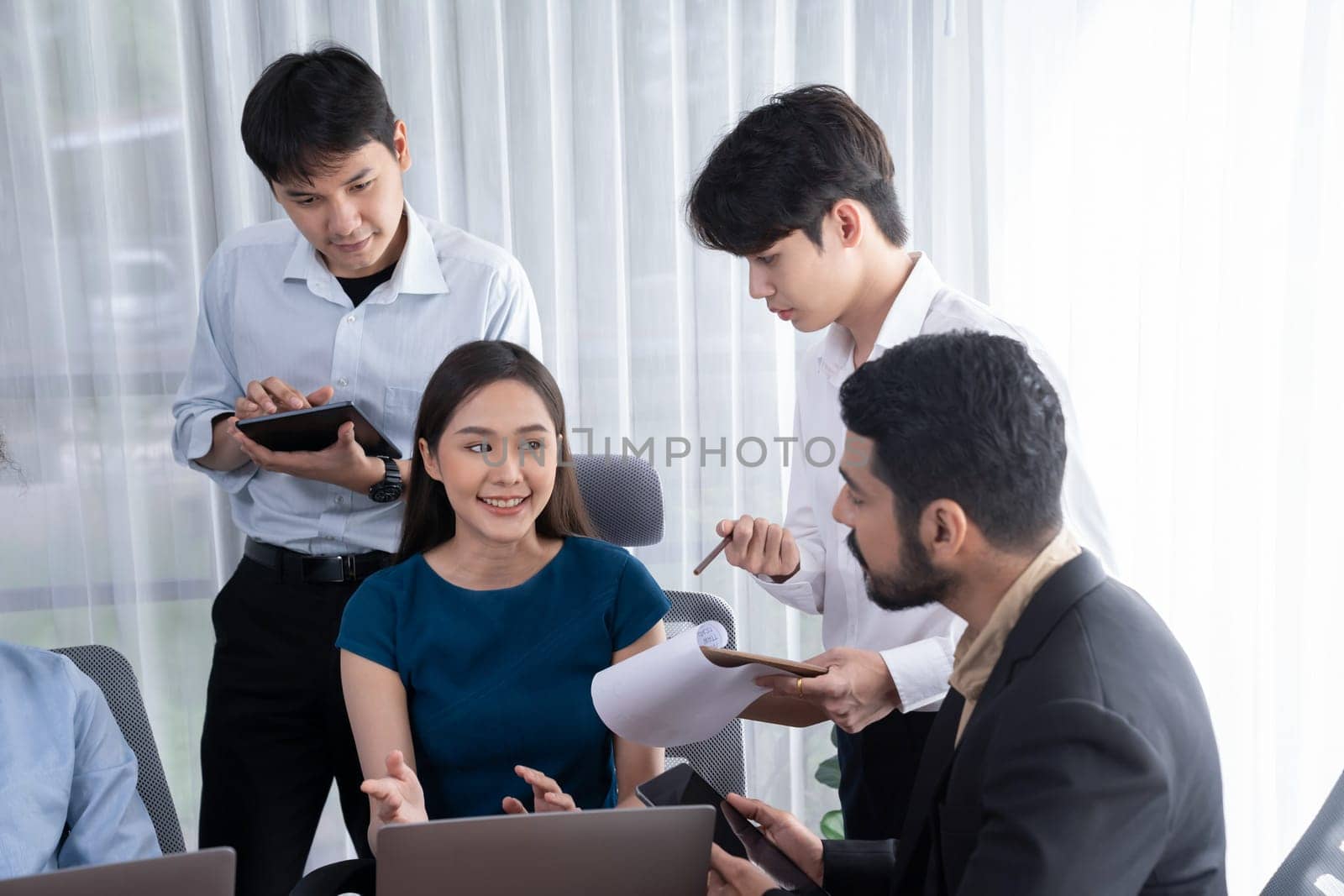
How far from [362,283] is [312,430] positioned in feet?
1.28

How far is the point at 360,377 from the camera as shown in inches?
79.5

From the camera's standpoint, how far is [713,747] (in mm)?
1972

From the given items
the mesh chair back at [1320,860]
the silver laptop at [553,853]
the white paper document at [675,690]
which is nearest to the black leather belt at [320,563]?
the white paper document at [675,690]

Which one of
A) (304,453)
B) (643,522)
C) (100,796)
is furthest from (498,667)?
(100,796)

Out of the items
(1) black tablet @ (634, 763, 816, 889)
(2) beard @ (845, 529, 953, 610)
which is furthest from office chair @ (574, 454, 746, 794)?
(2) beard @ (845, 529, 953, 610)

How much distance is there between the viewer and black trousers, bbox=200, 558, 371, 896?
198 cm

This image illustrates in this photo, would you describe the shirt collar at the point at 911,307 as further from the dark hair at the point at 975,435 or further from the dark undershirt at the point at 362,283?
the dark undershirt at the point at 362,283

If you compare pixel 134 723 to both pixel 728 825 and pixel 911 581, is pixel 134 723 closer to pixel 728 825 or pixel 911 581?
pixel 728 825

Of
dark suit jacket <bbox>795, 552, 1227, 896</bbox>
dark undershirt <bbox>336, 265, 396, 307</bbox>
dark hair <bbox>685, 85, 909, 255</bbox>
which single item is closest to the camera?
dark suit jacket <bbox>795, 552, 1227, 896</bbox>

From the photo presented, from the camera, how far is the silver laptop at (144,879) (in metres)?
0.95

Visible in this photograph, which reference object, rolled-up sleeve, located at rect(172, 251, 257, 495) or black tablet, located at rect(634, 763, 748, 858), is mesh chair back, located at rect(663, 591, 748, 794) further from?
rolled-up sleeve, located at rect(172, 251, 257, 495)

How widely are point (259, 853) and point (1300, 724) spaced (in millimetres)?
2207

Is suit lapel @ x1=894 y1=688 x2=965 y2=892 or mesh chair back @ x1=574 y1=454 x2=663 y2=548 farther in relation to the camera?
mesh chair back @ x1=574 y1=454 x2=663 y2=548

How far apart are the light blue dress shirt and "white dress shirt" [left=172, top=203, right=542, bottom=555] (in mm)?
504
